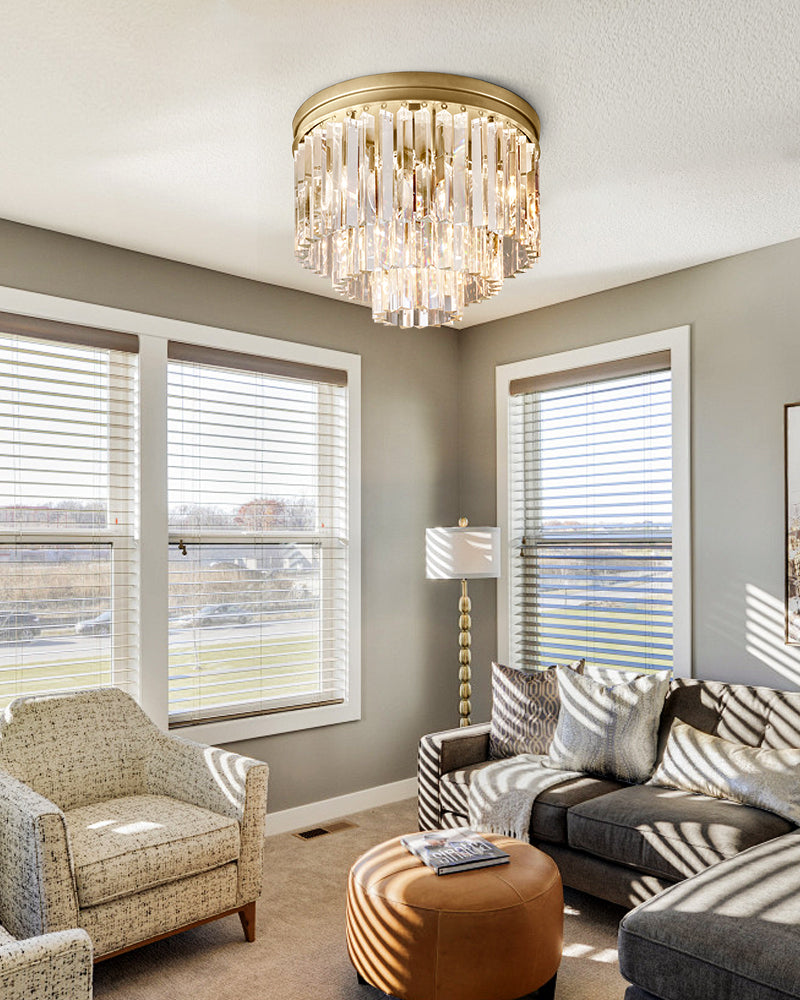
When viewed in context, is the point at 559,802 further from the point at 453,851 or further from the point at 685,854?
the point at 453,851

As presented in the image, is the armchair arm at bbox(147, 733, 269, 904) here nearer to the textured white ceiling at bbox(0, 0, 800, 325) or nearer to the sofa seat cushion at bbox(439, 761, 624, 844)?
the sofa seat cushion at bbox(439, 761, 624, 844)

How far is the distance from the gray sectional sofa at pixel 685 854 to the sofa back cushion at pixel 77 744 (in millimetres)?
1309

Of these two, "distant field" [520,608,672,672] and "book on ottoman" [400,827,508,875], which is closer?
"book on ottoman" [400,827,508,875]

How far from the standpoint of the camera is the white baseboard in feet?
13.7

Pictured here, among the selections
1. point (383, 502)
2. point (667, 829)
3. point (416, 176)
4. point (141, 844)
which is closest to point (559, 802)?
point (667, 829)

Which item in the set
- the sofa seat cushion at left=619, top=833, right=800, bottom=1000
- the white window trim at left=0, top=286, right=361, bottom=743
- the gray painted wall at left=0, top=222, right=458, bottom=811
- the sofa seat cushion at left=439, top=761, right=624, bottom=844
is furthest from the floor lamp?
the sofa seat cushion at left=619, top=833, right=800, bottom=1000

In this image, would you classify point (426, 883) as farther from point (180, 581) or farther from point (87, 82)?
point (87, 82)

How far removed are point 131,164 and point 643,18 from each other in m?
1.72

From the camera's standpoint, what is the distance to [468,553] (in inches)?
167

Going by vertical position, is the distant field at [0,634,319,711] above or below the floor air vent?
above

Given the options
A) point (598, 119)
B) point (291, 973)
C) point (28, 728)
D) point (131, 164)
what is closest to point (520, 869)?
point (291, 973)

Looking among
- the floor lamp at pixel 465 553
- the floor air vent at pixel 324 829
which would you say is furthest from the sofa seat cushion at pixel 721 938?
the floor air vent at pixel 324 829

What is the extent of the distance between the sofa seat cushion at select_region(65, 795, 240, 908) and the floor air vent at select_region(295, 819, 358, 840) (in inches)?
42.5

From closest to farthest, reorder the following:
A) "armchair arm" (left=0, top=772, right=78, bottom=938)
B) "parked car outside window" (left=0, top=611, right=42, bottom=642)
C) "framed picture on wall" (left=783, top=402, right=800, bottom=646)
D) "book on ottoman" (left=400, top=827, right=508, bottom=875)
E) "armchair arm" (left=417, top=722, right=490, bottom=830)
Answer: "armchair arm" (left=0, top=772, right=78, bottom=938) → "book on ottoman" (left=400, top=827, right=508, bottom=875) → "parked car outside window" (left=0, top=611, right=42, bottom=642) → "framed picture on wall" (left=783, top=402, right=800, bottom=646) → "armchair arm" (left=417, top=722, right=490, bottom=830)
